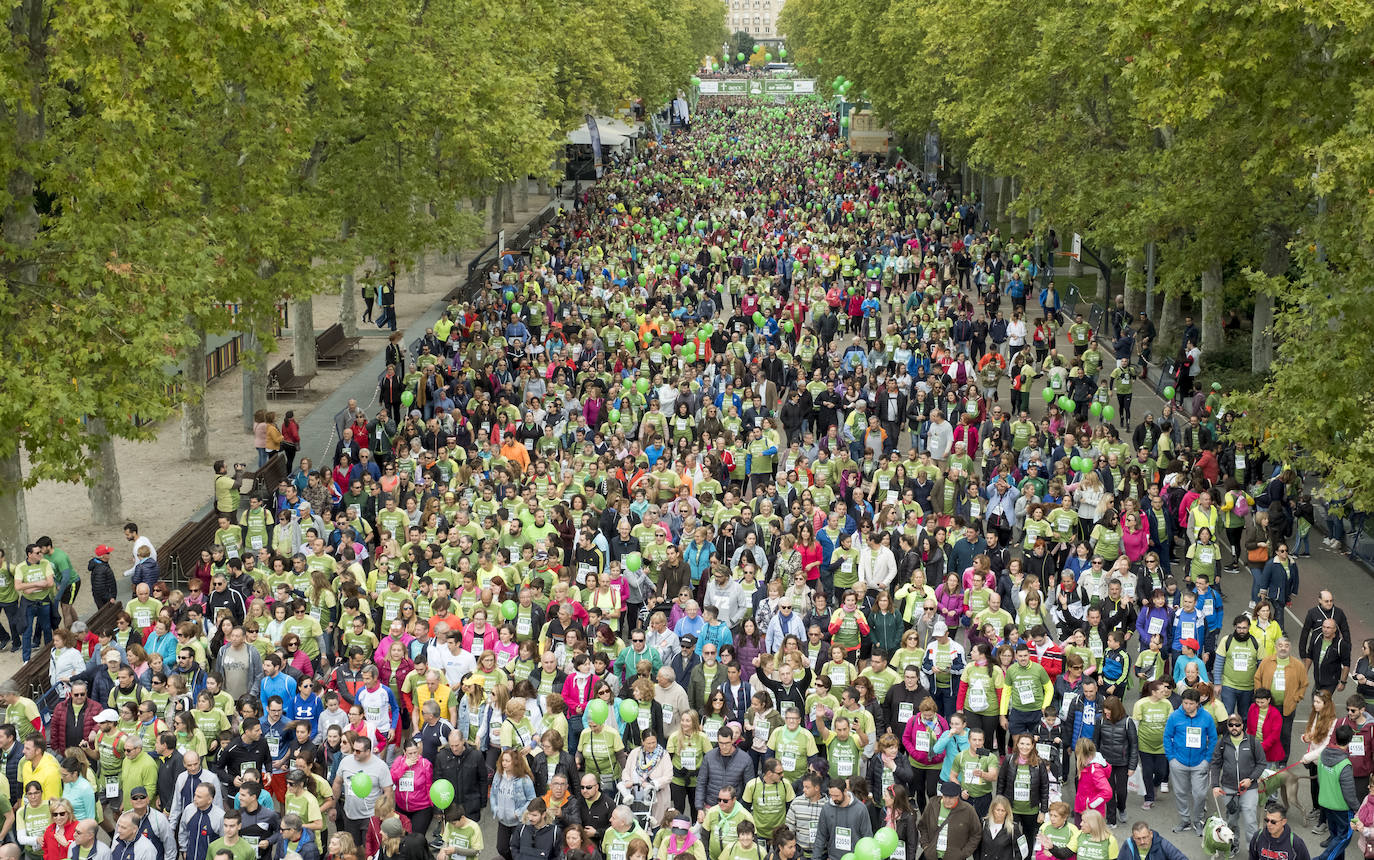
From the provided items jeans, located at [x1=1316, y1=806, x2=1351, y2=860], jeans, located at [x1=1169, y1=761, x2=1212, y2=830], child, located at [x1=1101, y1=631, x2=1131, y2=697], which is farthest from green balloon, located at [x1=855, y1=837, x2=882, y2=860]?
child, located at [x1=1101, y1=631, x2=1131, y2=697]

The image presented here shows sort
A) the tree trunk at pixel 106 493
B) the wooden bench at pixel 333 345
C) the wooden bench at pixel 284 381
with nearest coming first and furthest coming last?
the tree trunk at pixel 106 493 < the wooden bench at pixel 284 381 < the wooden bench at pixel 333 345

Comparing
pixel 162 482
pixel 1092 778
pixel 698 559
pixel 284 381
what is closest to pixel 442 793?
pixel 1092 778

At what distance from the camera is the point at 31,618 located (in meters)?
17.0

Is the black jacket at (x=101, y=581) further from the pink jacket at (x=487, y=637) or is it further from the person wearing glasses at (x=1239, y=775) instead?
the person wearing glasses at (x=1239, y=775)

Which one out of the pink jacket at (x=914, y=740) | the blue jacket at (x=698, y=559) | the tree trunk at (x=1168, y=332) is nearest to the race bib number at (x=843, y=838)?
the pink jacket at (x=914, y=740)

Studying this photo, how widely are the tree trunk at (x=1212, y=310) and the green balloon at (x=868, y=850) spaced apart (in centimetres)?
2176

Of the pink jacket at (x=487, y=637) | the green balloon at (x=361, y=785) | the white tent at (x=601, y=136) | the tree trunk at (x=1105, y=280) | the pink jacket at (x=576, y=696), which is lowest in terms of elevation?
the green balloon at (x=361, y=785)

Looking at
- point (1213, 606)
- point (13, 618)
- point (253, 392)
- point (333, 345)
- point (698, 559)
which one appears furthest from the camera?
point (333, 345)

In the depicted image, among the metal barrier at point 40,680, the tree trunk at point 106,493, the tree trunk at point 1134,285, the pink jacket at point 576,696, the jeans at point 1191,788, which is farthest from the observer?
the tree trunk at point 1134,285

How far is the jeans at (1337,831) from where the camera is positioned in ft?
38.5

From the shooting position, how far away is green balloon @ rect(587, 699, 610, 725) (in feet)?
39.4

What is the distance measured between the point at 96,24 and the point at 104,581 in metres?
5.76

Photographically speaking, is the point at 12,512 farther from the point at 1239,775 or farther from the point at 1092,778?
the point at 1239,775

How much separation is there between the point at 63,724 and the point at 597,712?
4.42 m
